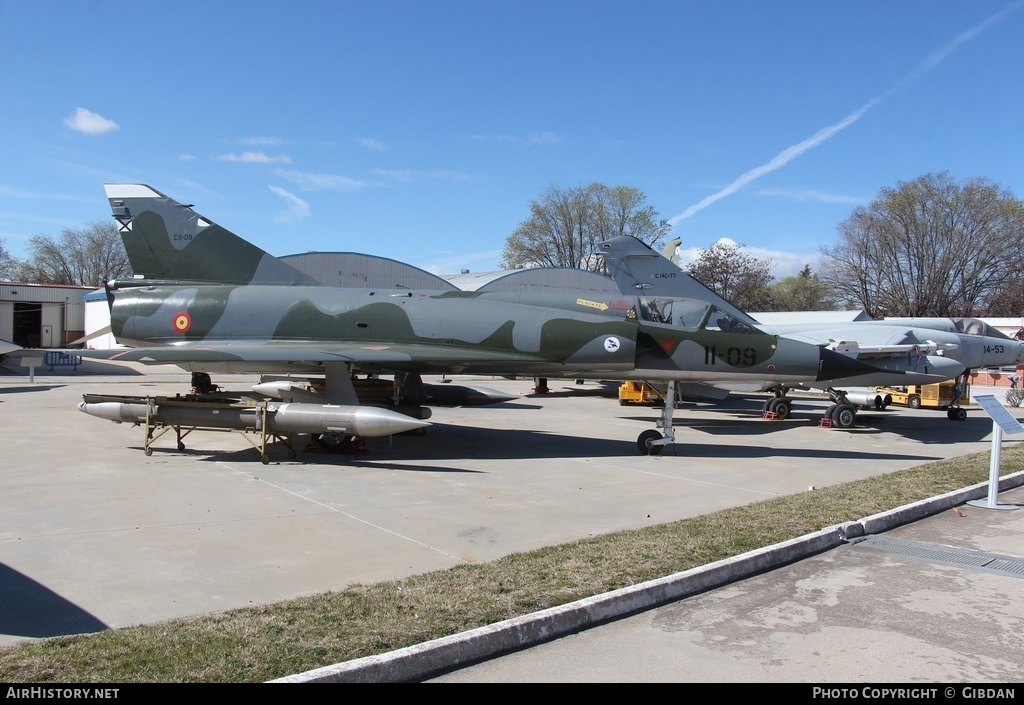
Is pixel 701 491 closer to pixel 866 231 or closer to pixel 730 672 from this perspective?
pixel 730 672

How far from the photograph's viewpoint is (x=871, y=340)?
17.8 meters

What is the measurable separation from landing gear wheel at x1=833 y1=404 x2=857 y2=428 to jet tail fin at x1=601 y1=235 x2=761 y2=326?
327 centimetres

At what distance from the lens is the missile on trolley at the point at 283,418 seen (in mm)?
9734

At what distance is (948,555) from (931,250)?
2217 inches

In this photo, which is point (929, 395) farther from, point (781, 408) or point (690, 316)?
point (690, 316)

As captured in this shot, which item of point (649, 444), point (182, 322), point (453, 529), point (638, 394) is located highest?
point (182, 322)

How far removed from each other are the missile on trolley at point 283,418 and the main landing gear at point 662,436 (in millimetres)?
3685

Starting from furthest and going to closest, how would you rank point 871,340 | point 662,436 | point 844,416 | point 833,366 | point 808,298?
point 808,298 → point 871,340 → point 844,416 → point 833,366 → point 662,436

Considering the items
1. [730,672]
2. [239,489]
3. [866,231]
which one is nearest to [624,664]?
[730,672]

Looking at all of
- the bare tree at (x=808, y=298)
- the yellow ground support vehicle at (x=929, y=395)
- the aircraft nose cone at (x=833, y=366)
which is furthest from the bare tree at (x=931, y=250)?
the aircraft nose cone at (x=833, y=366)

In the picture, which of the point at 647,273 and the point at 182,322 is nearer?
the point at 182,322

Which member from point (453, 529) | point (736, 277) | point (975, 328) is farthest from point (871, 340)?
point (736, 277)

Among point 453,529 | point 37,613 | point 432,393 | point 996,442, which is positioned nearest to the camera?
point 37,613

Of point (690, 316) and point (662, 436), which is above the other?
point (690, 316)
